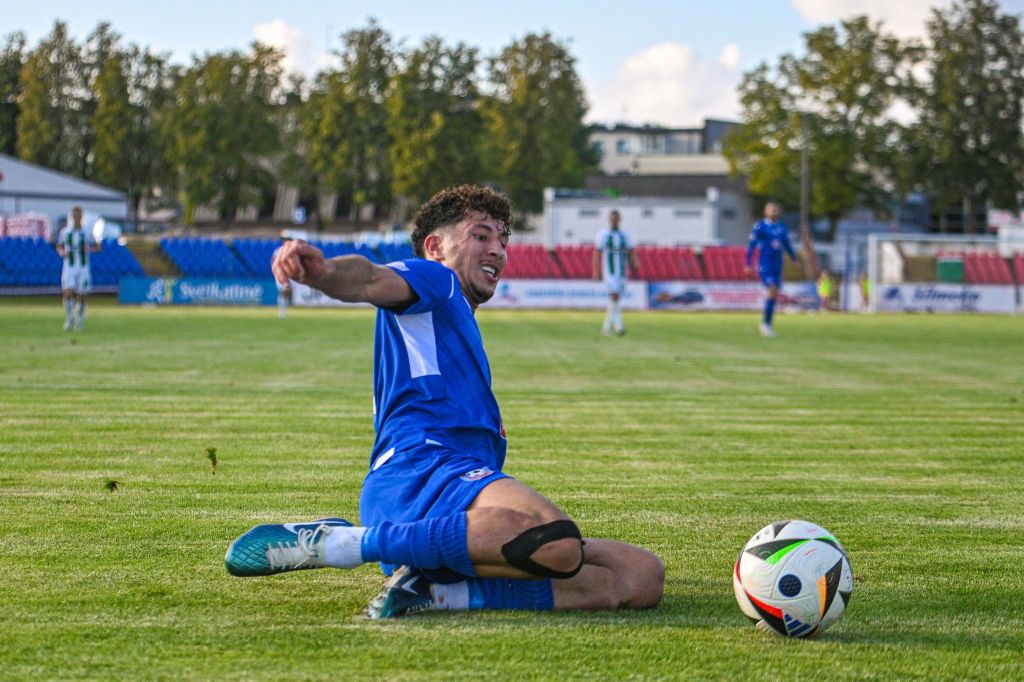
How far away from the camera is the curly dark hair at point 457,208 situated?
205 inches

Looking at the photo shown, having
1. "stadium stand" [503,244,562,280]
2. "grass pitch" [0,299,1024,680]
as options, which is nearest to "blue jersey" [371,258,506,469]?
"grass pitch" [0,299,1024,680]

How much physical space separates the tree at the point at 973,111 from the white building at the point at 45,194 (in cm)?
4380

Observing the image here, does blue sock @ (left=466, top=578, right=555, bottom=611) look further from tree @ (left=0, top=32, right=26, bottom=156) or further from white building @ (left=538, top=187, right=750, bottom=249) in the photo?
tree @ (left=0, top=32, right=26, bottom=156)

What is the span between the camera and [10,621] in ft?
14.6

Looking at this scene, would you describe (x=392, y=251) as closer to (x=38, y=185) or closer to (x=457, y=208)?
(x=38, y=185)

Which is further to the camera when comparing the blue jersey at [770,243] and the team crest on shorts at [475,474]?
the blue jersey at [770,243]

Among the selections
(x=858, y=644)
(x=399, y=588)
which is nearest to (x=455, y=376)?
(x=399, y=588)

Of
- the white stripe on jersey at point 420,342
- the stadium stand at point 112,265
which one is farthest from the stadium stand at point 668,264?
the white stripe on jersey at point 420,342

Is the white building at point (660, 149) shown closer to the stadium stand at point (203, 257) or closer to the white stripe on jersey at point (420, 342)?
the stadium stand at point (203, 257)

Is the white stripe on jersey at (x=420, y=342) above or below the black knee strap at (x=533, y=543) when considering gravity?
above

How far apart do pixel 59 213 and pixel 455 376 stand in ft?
203

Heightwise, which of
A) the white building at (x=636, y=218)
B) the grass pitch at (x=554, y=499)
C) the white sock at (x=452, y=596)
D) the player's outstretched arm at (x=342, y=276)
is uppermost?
the white building at (x=636, y=218)

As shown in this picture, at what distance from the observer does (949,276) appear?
43.0 m

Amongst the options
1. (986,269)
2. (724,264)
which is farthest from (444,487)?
(986,269)
